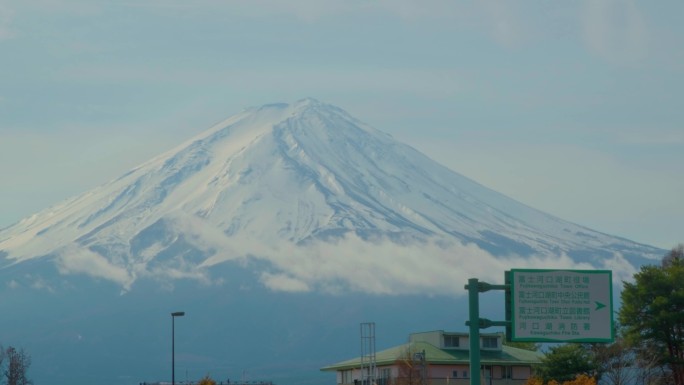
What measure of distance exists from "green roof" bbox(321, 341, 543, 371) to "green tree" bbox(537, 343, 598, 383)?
8745mm

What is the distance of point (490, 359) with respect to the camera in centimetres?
9969

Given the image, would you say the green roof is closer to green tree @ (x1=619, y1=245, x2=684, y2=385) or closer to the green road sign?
green tree @ (x1=619, y1=245, x2=684, y2=385)

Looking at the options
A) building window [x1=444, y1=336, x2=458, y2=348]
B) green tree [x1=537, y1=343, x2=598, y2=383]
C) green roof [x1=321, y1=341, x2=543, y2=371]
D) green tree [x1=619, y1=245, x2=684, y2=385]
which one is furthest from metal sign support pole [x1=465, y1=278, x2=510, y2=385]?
building window [x1=444, y1=336, x2=458, y2=348]

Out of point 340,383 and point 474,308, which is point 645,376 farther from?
point 474,308

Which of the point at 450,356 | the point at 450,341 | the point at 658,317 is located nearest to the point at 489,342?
the point at 450,341

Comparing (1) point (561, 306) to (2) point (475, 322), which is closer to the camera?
(2) point (475, 322)

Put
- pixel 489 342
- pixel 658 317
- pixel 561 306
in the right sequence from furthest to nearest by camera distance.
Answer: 1. pixel 489 342
2. pixel 658 317
3. pixel 561 306

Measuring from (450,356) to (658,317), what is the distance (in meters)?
19.8

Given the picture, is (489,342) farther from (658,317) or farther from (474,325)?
(474,325)

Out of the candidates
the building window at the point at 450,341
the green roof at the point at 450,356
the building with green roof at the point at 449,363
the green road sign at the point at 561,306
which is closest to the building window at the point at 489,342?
the building with green roof at the point at 449,363

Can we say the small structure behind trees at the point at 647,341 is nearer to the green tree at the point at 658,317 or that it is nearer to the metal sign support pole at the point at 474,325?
the green tree at the point at 658,317

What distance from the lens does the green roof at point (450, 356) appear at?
9912 cm

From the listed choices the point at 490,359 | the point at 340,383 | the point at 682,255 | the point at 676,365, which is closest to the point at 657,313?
the point at 676,365

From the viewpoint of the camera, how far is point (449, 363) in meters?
99.1
